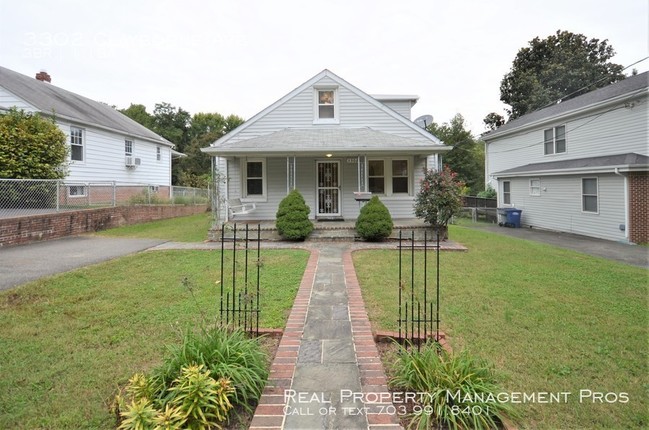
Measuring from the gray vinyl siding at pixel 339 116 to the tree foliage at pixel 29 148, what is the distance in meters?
6.80

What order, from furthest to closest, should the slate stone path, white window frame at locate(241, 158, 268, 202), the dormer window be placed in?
the dormer window → white window frame at locate(241, 158, 268, 202) → the slate stone path

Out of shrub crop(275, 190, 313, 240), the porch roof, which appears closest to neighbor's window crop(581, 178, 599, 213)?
the porch roof

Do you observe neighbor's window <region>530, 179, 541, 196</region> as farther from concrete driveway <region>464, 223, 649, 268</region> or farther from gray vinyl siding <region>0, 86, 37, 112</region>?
gray vinyl siding <region>0, 86, 37, 112</region>

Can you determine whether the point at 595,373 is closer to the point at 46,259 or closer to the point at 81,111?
the point at 46,259

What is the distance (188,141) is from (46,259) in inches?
1600

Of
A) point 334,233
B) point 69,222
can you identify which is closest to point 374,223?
point 334,233

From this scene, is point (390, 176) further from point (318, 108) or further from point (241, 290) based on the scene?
point (241, 290)

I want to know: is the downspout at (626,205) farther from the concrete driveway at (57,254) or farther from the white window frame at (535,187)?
the concrete driveway at (57,254)

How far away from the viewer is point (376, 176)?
13.7 metres

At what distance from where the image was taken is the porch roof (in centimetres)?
1145

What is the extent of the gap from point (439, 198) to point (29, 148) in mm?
14145

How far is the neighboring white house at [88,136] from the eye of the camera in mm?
14984

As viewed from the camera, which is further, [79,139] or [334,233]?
[79,139]

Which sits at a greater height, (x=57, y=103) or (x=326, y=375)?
(x=57, y=103)
